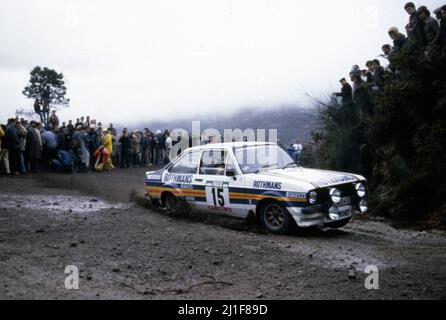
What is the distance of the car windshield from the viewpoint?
30.1 ft

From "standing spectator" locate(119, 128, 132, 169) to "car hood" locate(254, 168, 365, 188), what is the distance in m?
15.0

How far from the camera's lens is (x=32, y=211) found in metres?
10.4

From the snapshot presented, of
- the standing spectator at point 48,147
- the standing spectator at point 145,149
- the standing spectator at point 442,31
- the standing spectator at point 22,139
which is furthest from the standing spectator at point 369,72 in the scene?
the standing spectator at point 145,149

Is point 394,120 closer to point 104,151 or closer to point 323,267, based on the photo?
point 323,267

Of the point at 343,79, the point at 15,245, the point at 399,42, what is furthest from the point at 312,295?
the point at 343,79

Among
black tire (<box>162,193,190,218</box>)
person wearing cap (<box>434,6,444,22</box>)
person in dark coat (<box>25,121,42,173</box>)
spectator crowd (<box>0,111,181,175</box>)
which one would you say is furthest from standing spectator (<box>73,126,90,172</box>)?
person wearing cap (<box>434,6,444,22</box>)

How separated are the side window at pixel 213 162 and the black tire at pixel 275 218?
1.19m

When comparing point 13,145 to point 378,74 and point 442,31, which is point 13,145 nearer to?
point 378,74

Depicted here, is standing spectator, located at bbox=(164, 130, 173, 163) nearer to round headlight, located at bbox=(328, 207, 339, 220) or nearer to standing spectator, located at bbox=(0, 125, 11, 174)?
standing spectator, located at bbox=(0, 125, 11, 174)

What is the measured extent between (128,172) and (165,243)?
13.8 meters

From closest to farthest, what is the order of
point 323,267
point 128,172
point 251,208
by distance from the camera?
point 323,267 < point 251,208 < point 128,172

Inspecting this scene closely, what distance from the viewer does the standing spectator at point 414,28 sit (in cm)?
1095

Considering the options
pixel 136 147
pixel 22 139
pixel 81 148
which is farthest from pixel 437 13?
pixel 136 147

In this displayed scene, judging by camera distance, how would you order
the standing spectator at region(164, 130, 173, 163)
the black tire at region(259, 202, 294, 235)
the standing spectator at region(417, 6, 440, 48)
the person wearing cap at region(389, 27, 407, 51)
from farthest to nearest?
the standing spectator at region(164, 130, 173, 163), the person wearing cap at region(389, 27, 407, 51), the standing spectator at region(417, 6, 440, 48), the black tire at region(259, 202, 294, 235)
